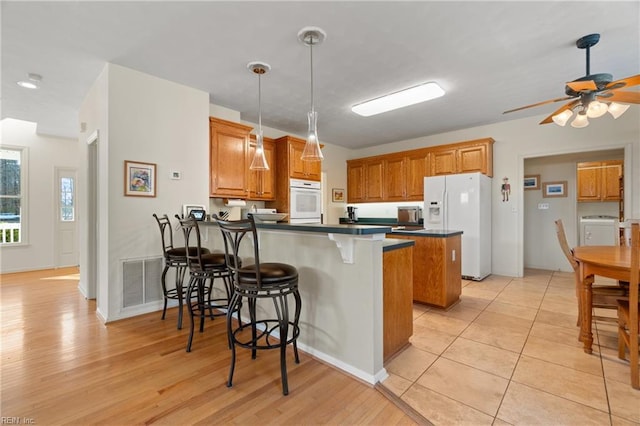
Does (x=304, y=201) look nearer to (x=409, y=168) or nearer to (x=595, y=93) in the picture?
(x=409, y=168)

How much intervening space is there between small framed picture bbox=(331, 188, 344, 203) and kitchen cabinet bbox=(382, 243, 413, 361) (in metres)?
4.06

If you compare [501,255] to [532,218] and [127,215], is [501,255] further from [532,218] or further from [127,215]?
[127,215]

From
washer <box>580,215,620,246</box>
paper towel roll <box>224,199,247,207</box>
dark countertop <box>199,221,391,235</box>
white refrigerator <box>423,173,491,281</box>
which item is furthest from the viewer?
washer <box>580,215,620,246</box>

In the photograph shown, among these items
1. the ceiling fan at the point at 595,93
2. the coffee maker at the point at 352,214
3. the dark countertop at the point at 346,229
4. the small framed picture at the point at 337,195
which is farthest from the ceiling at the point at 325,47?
the coffee maker at the point at 352,214

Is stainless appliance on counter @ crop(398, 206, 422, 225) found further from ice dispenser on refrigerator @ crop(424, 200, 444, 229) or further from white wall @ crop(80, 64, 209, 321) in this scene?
white wall @ crop(80, 64, 209, 321)

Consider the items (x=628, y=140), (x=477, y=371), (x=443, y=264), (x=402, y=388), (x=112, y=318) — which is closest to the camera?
(x=402, y=388)

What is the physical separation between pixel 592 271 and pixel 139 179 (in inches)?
163

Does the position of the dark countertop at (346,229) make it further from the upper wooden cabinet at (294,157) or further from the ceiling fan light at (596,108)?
the upper wooden cabinet at (294,157)

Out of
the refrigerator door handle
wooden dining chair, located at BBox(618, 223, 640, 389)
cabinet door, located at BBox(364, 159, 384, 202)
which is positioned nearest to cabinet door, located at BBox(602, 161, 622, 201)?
the refrigerator door handle

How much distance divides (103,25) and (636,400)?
446 cm

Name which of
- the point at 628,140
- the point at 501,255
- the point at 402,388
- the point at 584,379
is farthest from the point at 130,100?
the point at 628,140

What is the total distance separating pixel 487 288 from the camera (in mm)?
4004

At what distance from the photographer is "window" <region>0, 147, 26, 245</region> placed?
5078mm

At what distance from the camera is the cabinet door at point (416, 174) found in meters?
5.26
